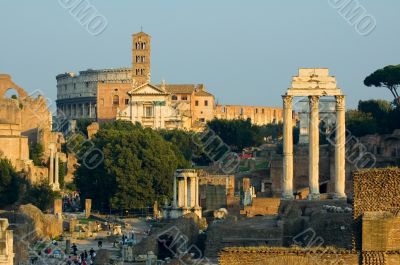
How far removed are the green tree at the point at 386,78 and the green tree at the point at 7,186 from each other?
79.7 feet

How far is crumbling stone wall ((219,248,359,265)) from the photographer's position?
18500 mm

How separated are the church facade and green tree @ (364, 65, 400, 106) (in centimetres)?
2602

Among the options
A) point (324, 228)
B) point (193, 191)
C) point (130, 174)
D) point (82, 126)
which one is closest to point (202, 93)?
point (82, 126)

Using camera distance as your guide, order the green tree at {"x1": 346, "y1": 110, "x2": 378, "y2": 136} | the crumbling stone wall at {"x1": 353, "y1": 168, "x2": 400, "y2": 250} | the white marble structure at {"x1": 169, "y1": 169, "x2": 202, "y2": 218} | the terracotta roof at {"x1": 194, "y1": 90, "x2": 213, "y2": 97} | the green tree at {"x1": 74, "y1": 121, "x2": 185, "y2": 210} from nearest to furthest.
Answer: the crumbling stone wall at {"x1": 353, "y1": 168, "x2": 400, "y2": 250}
the white marble structure at {"x1": 169, "y1": 169, "x2": 202, "y2": 218}
the green tree at {"x1": 74, "y1": 121, "x2": 185, "y2": 210}
the green tree at {"x1": 346, "y1": 110, "x2": 378, "y2": 136}
the terracotta roof at {"x1": 194, "y1": 90, "x2": 213, "y2": 97}

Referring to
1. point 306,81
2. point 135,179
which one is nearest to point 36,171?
point 135,179

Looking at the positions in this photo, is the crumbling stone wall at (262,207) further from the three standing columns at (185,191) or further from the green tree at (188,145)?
the green tree at (188,145)

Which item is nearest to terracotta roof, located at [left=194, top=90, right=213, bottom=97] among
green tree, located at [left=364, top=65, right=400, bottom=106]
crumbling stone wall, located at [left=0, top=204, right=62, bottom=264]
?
green tree, located at [left=364, top=65, right=400, bottom=106]

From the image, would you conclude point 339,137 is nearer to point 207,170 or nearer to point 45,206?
point 45,206

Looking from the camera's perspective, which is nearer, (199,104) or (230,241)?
(230,241)

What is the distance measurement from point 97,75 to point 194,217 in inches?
4400

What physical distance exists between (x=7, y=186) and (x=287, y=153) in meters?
12.3

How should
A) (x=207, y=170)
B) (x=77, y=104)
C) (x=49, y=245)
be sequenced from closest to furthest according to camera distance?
1. (x=49, y=245)
2. (x=207, y=170)
3. (x=77, y=104)

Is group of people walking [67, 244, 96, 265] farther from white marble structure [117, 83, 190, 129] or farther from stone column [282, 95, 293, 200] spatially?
white marble structure [117, 83, 190, 129]

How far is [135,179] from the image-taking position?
59.6 meters
